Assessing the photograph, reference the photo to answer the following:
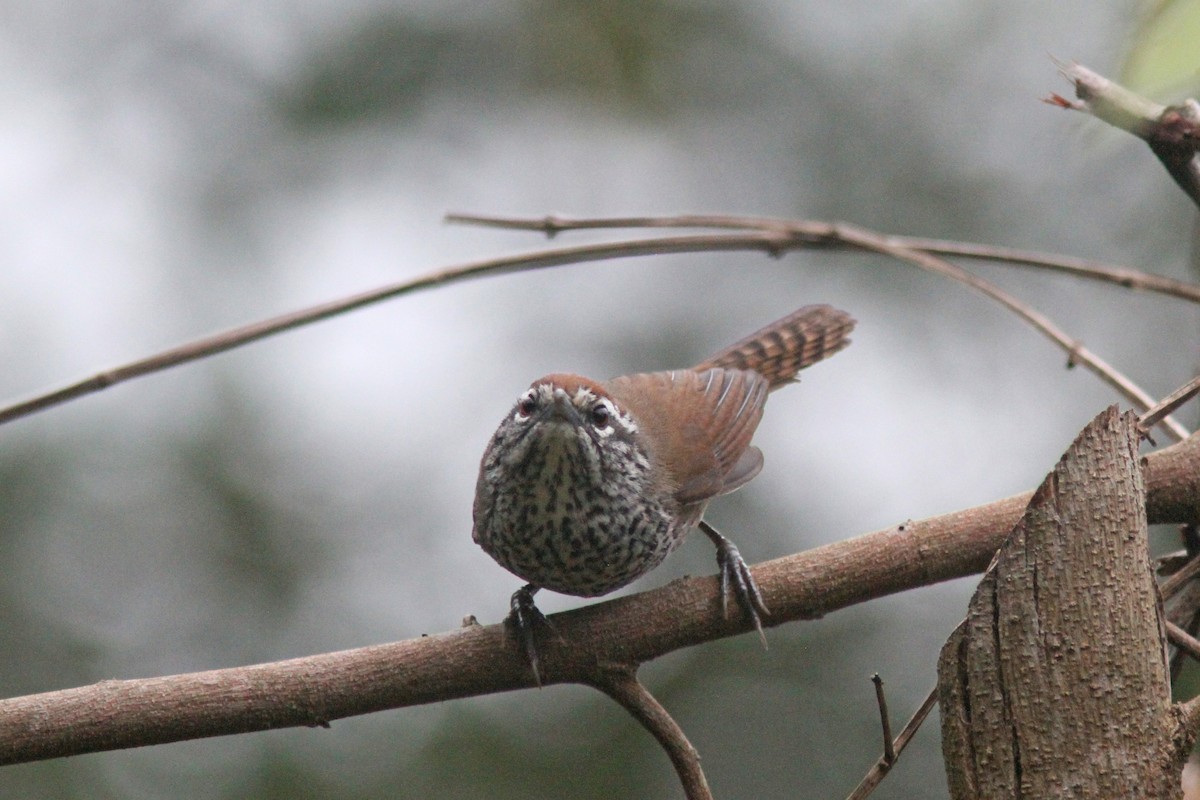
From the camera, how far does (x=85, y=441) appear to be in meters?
8.51

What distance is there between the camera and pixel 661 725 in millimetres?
2773

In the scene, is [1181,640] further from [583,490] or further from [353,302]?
[353,302]

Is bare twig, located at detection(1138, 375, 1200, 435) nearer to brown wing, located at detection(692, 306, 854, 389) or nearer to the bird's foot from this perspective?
the bird's foot

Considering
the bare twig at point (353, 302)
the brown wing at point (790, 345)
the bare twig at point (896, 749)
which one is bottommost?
the bare twig at point (896, 749)

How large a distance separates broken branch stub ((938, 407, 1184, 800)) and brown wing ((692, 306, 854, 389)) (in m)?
2.88

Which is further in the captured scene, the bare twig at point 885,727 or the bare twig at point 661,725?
the bare twig at point 661,725

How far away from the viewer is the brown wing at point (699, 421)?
4.12 metres

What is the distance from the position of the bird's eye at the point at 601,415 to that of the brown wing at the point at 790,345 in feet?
3.63

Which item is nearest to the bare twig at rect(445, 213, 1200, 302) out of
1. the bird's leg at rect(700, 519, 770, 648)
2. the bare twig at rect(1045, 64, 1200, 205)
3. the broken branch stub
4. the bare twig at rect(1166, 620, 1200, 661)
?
the bare twig at rect(1045, 64, 1200, 205)

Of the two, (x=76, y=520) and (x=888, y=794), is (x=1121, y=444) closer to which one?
(x=888, y=794)

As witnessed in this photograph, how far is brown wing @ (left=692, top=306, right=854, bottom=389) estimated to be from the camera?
488 centimetres

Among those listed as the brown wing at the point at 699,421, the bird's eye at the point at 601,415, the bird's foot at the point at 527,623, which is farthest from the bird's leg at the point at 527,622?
the brown wing at the point at 699,421

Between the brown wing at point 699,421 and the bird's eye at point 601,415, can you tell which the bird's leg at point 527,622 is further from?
the brown wing at point 699,421

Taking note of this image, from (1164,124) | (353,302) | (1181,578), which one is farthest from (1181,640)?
(353,302)
